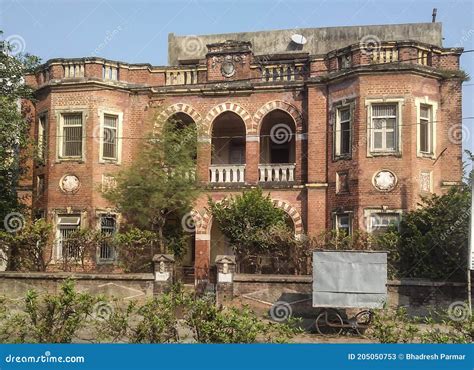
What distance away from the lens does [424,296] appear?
17.6m

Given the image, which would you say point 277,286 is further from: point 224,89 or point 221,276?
point 224,89

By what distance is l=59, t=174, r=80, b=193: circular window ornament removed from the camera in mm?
24109

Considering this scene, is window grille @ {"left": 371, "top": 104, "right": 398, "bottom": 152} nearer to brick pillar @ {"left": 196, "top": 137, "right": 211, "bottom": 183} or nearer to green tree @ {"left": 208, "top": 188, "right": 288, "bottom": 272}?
green tree @ {"left": 208, "top": 188, "right": 288, "bottom": 272}

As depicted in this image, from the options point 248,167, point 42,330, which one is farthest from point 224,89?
point 42,330

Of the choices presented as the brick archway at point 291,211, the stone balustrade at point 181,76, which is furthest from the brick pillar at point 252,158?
the stone balustrade at point 181,76

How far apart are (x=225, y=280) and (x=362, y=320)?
413cm

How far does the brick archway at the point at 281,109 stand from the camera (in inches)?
955

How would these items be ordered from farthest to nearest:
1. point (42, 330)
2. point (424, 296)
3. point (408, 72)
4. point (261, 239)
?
1. point (408, 72)
2. point (261, 239)
3. point (424, 296)
4. point (42, 330)

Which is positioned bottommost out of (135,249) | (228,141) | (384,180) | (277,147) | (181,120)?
(135,249)

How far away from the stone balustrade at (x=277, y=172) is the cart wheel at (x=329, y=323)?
8.21 meters

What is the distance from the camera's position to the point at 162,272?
19047mm

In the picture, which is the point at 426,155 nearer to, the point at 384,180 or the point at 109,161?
the point at 384,180

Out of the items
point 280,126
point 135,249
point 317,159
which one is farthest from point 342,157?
point 135,249

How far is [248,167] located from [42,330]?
1458 centimetres
